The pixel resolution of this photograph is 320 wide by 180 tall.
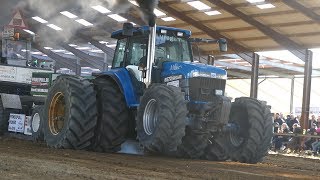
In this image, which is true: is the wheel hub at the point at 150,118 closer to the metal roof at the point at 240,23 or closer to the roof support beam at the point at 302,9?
the metal roof at the point at 240,23

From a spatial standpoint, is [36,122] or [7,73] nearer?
[36,122]

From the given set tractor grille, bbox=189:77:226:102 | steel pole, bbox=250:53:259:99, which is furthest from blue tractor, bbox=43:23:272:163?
steel pole, bbox=250:53:259:99

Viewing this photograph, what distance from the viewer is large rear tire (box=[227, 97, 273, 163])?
9.64 m

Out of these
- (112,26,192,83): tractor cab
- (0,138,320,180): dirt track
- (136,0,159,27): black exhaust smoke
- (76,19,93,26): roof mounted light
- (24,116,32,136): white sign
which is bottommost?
(0,138,320,180): dirt track

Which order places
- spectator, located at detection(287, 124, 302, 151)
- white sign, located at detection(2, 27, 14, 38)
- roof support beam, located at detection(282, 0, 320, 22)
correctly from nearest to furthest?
white sign, located at detection(2, 27, 14, 38)
spectator, located at detection(287, 124, 302, 151)
roof support beam, located at detection(282, 0, 320, 22)

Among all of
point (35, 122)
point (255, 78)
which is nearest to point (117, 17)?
point (255, 78)

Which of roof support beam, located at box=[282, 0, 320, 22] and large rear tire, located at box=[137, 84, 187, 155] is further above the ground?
roof support beam, located at box=[282, 0, 320, 22]

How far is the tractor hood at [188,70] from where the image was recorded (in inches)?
381

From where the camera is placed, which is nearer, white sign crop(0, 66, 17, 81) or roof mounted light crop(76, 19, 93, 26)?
white sign crop(0, 66, 17, 81)

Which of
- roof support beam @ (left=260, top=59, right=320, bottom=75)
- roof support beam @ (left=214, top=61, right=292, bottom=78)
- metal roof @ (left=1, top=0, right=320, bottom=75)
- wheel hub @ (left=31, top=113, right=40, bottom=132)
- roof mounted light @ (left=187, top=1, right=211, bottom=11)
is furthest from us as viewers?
roof support beam @ (left=214, top=61, right=292, bottom=78)

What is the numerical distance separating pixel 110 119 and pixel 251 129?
8.04 ft

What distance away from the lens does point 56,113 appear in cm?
1072

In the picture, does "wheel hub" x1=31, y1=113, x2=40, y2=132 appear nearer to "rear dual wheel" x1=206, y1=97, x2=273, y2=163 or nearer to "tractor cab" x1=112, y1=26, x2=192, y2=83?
"tractor cab" x1=112, y1=26, x2=192, y2=83

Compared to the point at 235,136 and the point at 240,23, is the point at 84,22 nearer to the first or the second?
the point at 240,23
